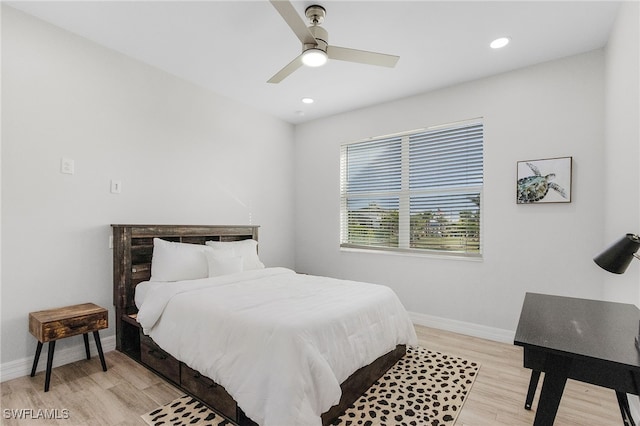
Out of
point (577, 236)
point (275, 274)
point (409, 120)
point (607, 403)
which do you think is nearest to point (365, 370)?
point (275, 274)

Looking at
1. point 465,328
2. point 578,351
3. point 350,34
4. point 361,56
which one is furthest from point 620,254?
point 465,328

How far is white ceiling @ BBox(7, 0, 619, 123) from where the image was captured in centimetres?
227

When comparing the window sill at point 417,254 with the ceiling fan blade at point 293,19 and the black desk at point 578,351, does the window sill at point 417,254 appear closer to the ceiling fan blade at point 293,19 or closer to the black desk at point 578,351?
the black desk at point 578,351

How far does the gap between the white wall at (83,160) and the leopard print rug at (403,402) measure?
144 centimetres

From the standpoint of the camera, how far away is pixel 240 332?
5.98ft

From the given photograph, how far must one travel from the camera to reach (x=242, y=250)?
343cm

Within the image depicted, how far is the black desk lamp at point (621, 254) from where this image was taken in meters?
1.23

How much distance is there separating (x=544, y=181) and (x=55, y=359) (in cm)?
453

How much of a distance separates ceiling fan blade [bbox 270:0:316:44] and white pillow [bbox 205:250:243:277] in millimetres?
2016

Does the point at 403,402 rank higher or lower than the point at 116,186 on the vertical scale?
lower

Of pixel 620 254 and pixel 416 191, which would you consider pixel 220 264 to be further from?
pixel 620 254

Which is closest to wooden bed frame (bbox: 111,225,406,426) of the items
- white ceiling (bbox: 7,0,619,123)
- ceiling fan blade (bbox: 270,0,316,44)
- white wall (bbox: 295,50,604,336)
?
white wall (bbox: 295,50,604,336)

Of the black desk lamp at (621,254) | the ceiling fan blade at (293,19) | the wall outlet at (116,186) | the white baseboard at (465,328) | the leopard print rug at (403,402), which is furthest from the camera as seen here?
the white baseboard at (465,328)

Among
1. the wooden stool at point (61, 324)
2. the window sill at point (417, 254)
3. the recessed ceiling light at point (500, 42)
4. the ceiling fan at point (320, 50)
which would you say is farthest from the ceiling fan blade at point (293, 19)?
the window sill at point (417, 254)
